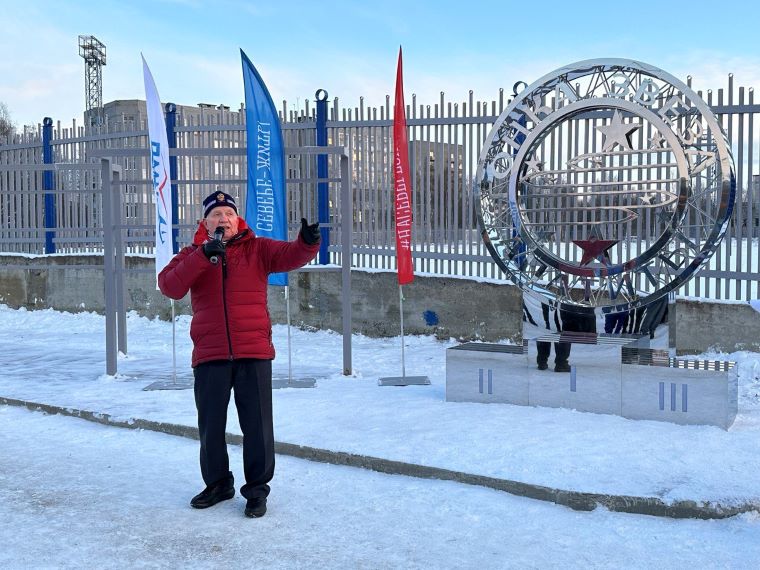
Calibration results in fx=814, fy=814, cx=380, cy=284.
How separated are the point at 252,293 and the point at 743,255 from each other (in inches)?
295

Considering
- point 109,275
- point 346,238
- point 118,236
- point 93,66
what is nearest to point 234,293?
point 346,238

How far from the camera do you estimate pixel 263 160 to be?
802 cm

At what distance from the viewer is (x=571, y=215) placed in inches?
438

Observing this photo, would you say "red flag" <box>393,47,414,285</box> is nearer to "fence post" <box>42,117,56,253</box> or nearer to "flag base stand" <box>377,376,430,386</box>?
"flag base stand" <box>377,376,430,386</box>

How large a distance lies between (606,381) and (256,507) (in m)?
3.10

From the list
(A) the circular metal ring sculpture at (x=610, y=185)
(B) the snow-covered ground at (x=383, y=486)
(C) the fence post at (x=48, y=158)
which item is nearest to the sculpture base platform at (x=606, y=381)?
(B) the snow-covered ground at (x=383, y=486)

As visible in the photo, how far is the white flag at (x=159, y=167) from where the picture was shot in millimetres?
8016

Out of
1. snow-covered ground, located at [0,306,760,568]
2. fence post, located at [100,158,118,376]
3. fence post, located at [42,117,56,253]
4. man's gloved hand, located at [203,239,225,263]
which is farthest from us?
fence post, located at [42,117,56,253]

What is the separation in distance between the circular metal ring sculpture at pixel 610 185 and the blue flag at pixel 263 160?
2026 mm

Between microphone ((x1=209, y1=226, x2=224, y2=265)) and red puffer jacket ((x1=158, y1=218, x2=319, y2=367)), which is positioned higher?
microphone ((x1=209, y1=226, x2=224, y2=265))

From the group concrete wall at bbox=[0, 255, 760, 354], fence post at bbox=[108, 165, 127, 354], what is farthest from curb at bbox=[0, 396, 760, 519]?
concrete wall at bbox=[0, 255, 760, 354]

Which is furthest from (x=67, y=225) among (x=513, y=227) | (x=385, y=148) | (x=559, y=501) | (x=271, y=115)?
(x=559, y=501)

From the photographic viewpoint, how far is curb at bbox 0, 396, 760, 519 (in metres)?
4.44

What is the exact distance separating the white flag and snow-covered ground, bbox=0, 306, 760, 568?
5.00 feet
